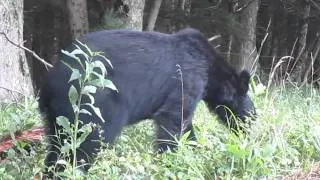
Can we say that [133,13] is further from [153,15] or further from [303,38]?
[303,38]

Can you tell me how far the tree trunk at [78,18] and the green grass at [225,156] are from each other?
25.7 feet

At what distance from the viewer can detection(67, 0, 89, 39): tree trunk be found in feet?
43.7

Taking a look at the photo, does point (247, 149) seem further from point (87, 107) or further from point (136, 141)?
point (136, 141)

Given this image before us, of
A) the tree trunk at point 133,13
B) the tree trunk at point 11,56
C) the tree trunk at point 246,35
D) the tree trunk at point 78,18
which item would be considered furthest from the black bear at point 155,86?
the tree trunk at point 246,35

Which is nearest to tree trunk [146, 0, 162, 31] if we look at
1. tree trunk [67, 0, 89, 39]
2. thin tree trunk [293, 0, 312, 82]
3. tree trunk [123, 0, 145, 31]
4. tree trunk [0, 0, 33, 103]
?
tree trunk [67, 0, 89, 39]

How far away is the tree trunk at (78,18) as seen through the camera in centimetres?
1330

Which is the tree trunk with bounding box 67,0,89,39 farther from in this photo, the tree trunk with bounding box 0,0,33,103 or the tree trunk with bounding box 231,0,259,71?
the tree trunk with bounding box 231,0,259,71

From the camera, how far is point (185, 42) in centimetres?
618

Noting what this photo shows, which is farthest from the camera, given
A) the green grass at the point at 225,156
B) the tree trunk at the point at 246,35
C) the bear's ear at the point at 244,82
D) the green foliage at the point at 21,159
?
the tree trunk at the point at 246,35

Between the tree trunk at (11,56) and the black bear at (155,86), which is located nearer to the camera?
the black bear at (155,86)

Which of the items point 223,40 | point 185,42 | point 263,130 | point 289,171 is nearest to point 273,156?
point 289,171

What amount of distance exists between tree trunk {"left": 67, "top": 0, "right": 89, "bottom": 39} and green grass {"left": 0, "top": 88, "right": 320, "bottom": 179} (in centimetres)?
782

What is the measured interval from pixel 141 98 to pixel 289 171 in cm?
152

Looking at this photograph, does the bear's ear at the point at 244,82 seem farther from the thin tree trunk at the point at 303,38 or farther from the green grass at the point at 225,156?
the thin tree trunk at the point at 303,38
